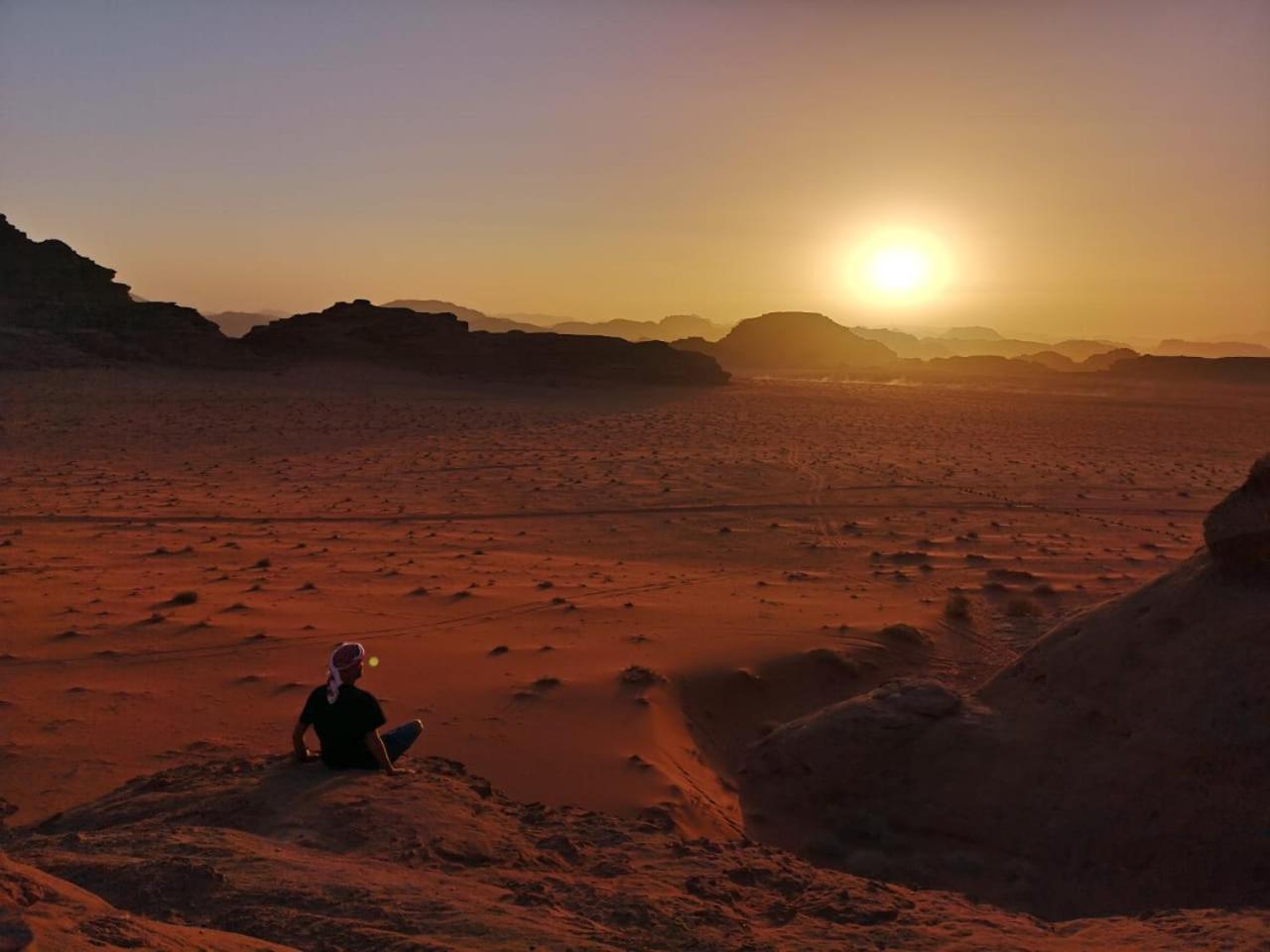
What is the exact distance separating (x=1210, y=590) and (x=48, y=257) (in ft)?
175

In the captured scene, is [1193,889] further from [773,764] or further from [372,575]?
[372,575]

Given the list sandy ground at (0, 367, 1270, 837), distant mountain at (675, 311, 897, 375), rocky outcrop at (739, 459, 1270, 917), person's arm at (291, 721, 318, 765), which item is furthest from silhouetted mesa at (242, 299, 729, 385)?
person's arm at (291, 721, 318, 765)

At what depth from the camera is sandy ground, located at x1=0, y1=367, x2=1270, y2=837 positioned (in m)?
6.56

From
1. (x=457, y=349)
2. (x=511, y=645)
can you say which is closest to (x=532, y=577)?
(x=511, y=645)

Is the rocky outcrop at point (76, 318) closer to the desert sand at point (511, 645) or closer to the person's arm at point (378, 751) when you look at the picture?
the desert sand at point (511, 645)

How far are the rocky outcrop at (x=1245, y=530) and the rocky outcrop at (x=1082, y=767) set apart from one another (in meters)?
0.01

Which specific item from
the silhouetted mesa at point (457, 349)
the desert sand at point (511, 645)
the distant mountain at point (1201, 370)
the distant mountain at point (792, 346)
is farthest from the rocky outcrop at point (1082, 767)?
the distant mountain at point (792, 346)

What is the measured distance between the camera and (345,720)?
16.1ft

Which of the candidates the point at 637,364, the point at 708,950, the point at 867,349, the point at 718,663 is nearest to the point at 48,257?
the point at 637,364

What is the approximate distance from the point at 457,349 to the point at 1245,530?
4061 centimetres

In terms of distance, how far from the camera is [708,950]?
134 inches

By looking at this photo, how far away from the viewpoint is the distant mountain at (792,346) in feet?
264

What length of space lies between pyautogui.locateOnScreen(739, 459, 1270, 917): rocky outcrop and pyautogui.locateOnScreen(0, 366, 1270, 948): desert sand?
699mm

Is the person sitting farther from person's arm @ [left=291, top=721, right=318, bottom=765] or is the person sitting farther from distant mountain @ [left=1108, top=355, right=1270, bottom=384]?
distant mountain @ [left=1108, top=355, right=1270, bottom=384]
